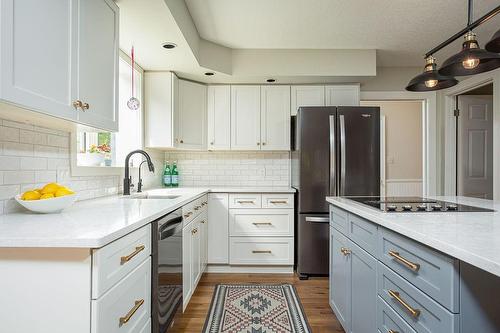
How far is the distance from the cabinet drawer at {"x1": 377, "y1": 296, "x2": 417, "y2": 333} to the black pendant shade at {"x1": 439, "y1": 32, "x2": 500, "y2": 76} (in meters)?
1.21

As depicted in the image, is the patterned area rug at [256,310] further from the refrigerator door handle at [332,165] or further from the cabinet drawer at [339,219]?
the refrigerator door handle at [332,165]

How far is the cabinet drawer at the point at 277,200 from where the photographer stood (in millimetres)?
3094

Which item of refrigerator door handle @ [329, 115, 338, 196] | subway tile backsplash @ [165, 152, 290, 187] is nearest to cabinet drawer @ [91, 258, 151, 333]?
refrigerator door handle @ [329, 115, 338, 196]

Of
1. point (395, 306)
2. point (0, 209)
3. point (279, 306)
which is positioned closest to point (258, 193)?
point (279, 306)

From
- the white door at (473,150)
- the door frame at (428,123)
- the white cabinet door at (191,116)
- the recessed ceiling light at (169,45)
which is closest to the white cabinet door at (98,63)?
the recessed ceiling light at (169,45)

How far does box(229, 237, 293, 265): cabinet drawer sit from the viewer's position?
3092mm

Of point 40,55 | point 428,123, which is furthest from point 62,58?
point 428,123

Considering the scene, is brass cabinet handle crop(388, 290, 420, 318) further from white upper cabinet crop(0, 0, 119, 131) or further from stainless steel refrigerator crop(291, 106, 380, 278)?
stainless steel refrigerator crop(291, 106, 380, 278)

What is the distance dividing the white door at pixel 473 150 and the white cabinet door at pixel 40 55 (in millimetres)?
4199

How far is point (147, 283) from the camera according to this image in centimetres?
134

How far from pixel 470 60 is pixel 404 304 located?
116 centimetres

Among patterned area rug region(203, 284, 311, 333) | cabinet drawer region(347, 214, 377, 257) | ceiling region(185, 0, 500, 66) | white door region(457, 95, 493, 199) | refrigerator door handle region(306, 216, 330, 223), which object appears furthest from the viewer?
white door region(457, 95, 493, 199)

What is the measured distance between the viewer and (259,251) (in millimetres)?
3092

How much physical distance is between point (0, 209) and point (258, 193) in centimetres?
217
